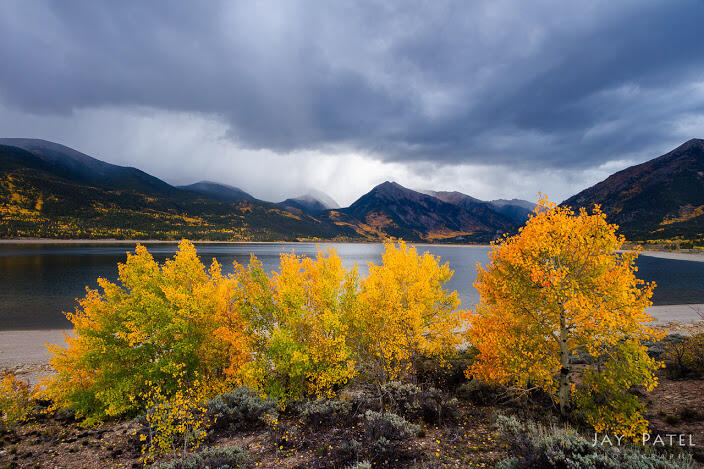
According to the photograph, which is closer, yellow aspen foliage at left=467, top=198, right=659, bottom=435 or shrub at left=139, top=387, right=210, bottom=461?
shrub at left=139, top=387, right=210, bottom=461

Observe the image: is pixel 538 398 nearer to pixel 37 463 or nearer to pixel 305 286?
pixel 305 286

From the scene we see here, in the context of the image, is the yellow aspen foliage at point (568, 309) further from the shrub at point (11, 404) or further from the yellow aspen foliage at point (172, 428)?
the shrub at point (11, 404)

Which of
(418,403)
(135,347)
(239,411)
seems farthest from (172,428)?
(135,347)

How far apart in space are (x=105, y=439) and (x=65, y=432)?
3538mm

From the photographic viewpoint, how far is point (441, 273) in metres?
28.1

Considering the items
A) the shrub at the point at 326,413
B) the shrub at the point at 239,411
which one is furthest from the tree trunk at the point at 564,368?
the shrub at the point at 239,411

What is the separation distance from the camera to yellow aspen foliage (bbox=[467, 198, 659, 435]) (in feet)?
39.7

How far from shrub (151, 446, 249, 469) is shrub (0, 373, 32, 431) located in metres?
14.1

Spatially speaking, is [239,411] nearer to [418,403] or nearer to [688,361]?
[418,403]

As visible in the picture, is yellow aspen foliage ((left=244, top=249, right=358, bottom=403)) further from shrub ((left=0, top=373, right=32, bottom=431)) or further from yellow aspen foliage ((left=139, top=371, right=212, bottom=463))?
shrub ((left=0, top=373, right=32, bottom=431))

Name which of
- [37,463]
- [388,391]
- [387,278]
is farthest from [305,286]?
[37,463]

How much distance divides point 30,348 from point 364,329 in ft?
126

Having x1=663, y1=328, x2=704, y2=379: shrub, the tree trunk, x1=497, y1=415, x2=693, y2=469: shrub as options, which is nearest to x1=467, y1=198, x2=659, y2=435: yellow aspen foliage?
the tree trunk

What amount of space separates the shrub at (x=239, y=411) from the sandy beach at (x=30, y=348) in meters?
14.0
